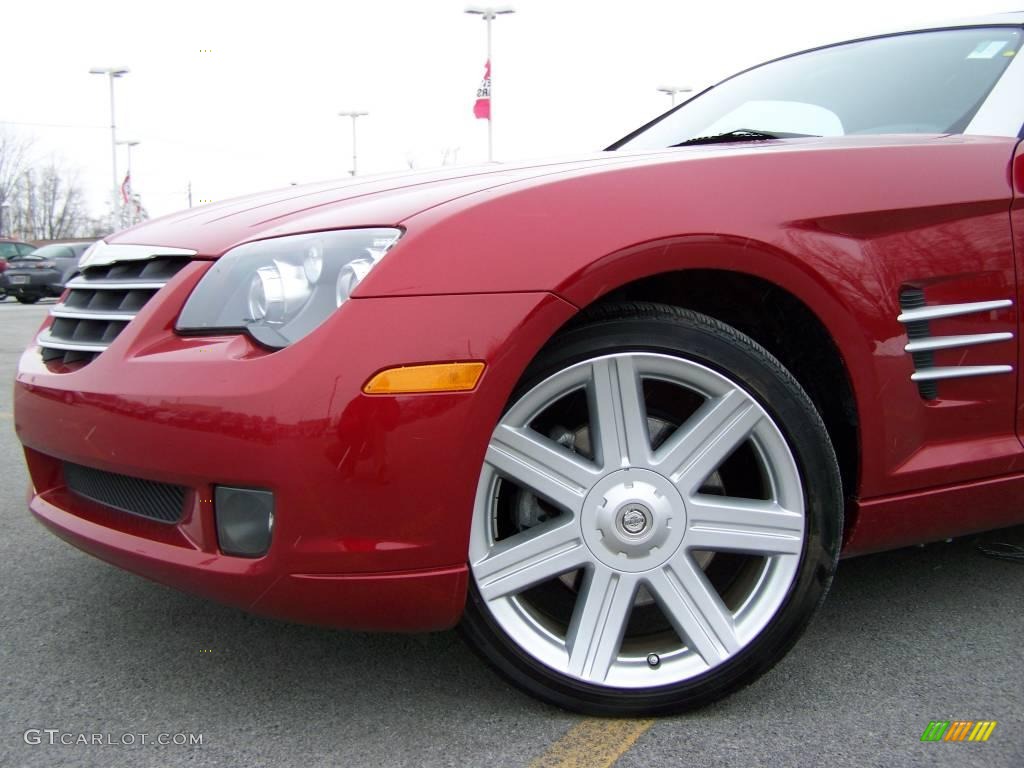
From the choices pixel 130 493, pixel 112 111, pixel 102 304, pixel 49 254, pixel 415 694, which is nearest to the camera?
pixel 130 493

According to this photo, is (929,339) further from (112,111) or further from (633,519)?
(112,111)

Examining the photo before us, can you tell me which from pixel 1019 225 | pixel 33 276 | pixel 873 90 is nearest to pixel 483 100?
pixel 33 276

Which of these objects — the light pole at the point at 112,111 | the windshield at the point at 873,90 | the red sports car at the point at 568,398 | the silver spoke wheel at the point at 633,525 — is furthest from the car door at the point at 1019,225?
the light pole at the point at 112,111

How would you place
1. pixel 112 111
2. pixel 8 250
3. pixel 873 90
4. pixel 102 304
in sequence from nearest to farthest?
pixel 102 304 < pixel 873 90 < pixel 8 250 < pixel 112 111

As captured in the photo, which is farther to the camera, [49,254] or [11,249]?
[11,249]

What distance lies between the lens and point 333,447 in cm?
155

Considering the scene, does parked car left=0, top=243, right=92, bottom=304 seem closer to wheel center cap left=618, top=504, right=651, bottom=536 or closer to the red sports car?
the red sports car

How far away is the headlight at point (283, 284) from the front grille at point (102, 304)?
176mm

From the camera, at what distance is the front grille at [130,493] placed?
5.67 ft

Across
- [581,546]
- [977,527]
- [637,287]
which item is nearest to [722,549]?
[581,546]

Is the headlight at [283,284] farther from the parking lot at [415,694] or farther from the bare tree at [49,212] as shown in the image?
the bare tree at [49,212]

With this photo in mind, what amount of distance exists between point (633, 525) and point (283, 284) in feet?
2.67

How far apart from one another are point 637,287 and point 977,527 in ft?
3.50

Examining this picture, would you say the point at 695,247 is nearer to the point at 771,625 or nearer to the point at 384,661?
the point at 771,625
